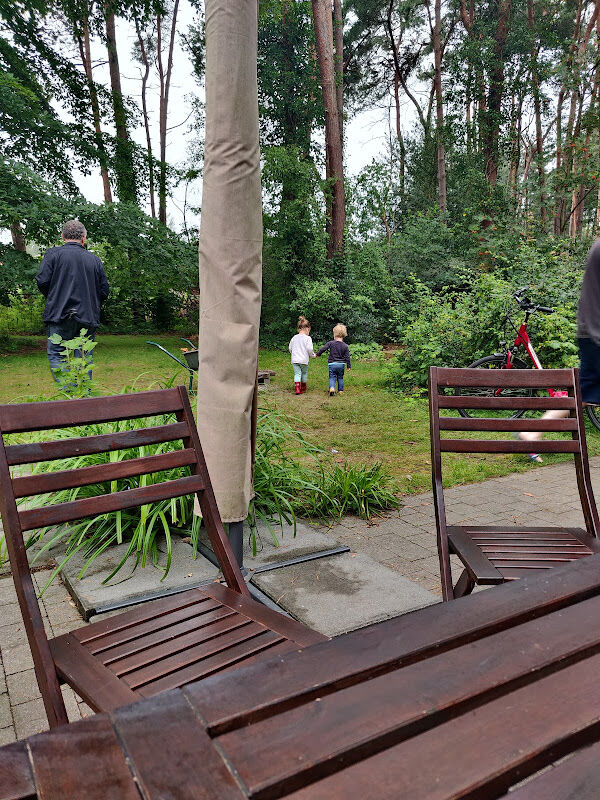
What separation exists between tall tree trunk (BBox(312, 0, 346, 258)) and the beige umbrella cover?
1335 cm

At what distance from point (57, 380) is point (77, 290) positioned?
2.62m

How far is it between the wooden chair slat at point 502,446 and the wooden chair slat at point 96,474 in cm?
98

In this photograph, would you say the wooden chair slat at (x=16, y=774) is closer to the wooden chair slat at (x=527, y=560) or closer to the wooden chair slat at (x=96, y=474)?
the wooden chair slat at (x=96, y=474)

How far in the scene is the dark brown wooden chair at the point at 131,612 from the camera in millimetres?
1333

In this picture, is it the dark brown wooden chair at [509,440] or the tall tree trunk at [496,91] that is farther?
the tall tree trunk at [496,91]

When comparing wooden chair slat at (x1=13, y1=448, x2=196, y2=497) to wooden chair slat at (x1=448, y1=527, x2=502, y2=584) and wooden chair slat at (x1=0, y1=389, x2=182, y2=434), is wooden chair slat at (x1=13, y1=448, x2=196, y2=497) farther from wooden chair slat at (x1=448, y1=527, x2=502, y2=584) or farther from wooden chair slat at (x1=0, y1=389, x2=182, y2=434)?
wooden chair slat at (x1=448, y1=527, x2=502, y2=584)

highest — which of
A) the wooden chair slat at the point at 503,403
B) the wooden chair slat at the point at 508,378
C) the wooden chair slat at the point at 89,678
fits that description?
the wooden chair slat at the point at 508,378

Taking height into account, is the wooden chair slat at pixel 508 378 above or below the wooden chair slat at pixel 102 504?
above

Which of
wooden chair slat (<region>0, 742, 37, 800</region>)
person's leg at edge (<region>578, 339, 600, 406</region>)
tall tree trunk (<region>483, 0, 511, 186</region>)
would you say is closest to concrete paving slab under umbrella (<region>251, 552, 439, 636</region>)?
person's leg at edge (<region>578, 339, 600, 406</region>)

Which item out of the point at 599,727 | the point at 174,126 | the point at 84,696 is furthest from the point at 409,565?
the point at 174,126

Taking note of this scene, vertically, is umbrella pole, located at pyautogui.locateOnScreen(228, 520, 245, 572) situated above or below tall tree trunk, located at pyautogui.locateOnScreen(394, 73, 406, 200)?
below

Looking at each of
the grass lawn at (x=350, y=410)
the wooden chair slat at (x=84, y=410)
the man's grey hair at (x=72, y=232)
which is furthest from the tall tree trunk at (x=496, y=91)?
the wooden chair slat at (x=84, y=410)

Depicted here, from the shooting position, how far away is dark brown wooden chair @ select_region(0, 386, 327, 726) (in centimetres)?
133

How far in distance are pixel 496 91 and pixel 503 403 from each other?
21.3 meters
